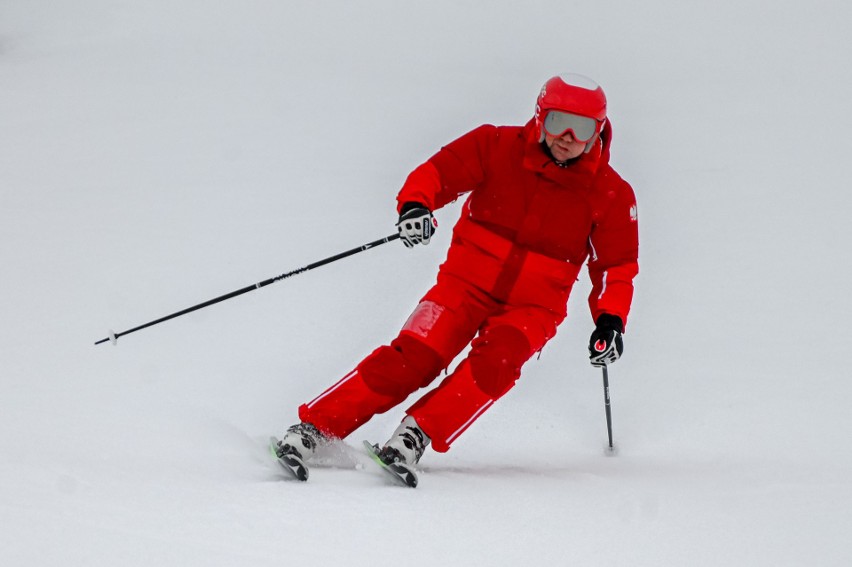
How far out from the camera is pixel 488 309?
436cm

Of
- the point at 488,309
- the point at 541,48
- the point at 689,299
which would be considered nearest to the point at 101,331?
the point at 488,309

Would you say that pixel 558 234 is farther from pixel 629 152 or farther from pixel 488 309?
pixel 629 152

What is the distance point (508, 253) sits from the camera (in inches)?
171

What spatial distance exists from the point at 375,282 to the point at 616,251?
105 inches

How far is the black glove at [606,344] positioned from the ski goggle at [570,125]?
725 mm

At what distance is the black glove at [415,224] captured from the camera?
13.2 feet

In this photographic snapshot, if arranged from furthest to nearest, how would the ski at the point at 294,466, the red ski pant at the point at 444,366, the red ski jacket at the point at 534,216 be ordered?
1. the red ski jacket at the point at 534,216
2. the red ski pant at the point at 444,366
3. the ski at the point at 294,466

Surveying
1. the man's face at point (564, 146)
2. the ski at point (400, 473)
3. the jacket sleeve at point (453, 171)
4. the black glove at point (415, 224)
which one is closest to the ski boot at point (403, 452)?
the ski at point (400, 473)

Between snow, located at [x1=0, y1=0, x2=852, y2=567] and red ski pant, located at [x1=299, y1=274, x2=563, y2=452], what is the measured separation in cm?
19

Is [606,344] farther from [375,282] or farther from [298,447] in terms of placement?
[375,282]

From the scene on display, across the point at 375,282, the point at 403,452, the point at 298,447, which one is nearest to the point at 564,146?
the point at 403,452

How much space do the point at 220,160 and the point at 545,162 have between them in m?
5.57

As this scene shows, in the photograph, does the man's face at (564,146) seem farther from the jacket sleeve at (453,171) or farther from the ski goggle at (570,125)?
the jacket sleeve at (453,171)

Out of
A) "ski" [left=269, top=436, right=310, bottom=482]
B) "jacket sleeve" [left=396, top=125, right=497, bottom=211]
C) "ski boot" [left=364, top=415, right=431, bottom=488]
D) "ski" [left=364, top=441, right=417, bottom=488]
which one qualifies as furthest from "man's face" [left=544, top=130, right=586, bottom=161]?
"ski" [left=269, top=436, right=310, bottom=482]
